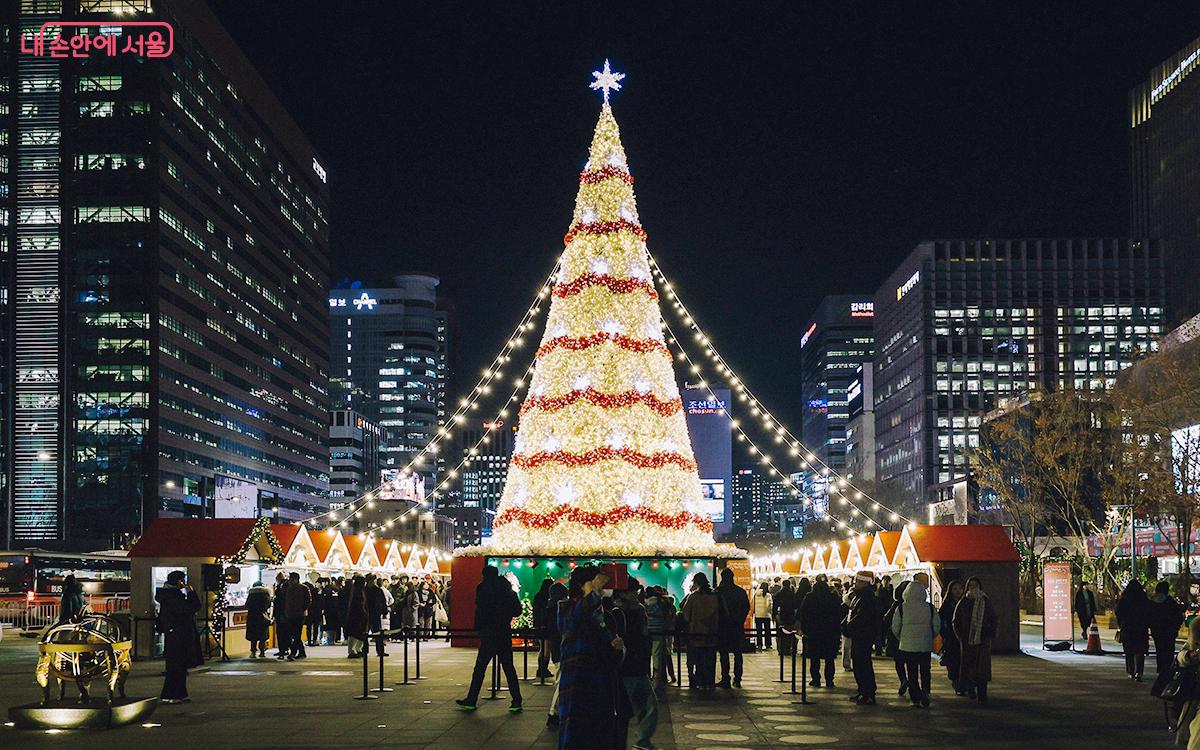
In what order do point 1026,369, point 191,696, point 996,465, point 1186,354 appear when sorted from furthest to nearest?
1. point 1026,369
2. point 1186,354
3. point 996,465
4. point 191,696

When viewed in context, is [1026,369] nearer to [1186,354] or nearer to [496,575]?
[1186,354]

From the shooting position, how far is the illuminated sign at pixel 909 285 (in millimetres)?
152000

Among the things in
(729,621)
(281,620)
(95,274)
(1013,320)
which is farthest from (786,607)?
(1013,320)

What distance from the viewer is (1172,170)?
161m

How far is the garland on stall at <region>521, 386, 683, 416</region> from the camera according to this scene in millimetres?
29719

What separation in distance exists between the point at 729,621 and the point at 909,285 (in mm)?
140146

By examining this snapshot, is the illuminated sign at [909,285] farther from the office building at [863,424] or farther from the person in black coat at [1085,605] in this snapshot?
the person in black coat at [1085,605]

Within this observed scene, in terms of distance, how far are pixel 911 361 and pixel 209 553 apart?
13596 centimetres

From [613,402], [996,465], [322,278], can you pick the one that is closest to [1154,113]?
[322,278]

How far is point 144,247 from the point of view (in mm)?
108250

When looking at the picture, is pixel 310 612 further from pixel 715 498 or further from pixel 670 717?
pixel 715 498

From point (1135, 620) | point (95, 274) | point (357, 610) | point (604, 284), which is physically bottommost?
point (357, 610)

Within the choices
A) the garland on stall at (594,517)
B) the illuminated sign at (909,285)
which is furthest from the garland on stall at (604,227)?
the illuminated sign at (909,285)

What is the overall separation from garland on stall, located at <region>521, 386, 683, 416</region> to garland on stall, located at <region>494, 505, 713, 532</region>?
85.0 inches
